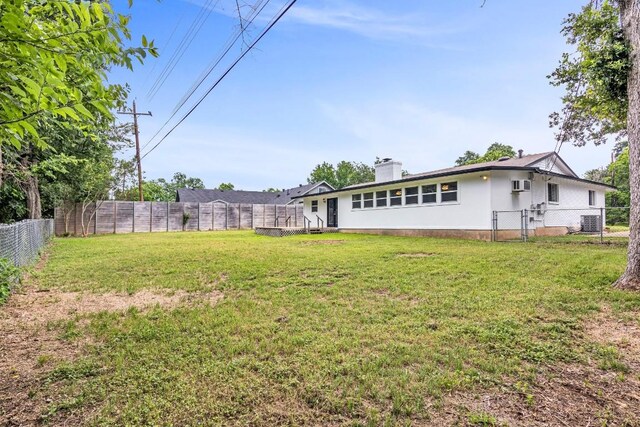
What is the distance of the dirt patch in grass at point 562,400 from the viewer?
1939 mm

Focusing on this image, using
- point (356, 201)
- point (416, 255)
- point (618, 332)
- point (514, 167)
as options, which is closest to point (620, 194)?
point (514, 167)

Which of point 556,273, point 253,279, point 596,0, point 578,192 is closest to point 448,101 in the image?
point 578,192

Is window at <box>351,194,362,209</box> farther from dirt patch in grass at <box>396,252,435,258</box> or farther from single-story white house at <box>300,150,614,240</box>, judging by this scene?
dirt patch in grass at <box>396,252,435,258</box>

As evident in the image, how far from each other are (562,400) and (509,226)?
11.6 m

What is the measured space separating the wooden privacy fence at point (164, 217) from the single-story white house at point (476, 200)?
8748 millimetres

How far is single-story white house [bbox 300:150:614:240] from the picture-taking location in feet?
40.0

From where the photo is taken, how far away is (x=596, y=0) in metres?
5.80

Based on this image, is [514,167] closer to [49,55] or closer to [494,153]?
[49,55]

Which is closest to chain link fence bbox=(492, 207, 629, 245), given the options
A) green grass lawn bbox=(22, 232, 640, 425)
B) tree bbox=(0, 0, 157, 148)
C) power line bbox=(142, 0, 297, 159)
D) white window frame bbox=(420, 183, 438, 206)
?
white window frame bbox=(420, 183, 438, 206)

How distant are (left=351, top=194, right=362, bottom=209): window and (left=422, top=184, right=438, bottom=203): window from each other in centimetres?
419

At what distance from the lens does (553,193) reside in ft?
47.2

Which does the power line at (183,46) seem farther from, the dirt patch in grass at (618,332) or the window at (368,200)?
the window at (368,200)

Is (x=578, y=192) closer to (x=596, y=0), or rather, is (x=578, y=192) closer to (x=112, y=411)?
(x=596, y=0)

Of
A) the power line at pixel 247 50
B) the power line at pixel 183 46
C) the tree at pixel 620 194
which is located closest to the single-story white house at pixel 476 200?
the tree at pixel 620 194
